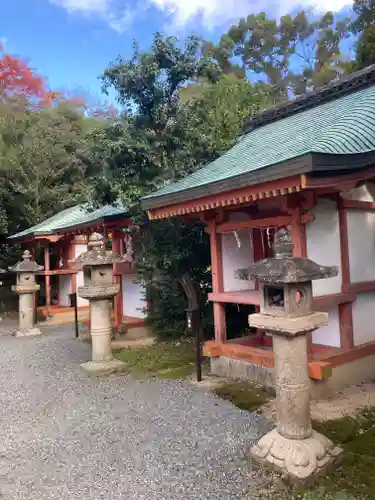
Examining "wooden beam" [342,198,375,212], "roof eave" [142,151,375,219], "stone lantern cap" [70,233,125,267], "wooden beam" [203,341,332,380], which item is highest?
"roof eave" [142,151,375,219]

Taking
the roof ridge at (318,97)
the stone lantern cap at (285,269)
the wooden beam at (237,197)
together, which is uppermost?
the roof ridge at (318,97)

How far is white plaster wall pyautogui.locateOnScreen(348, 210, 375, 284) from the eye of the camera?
6270 mm

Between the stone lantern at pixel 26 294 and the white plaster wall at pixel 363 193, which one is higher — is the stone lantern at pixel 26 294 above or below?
below

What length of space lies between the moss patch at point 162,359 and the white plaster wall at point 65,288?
7.86m

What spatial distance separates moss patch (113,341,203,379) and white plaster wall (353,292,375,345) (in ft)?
9.48

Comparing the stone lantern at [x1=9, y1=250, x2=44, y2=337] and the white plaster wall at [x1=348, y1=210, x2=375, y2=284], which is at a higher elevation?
the white plaster wall at [x1=348, y1=210, x2=375, y2=284]

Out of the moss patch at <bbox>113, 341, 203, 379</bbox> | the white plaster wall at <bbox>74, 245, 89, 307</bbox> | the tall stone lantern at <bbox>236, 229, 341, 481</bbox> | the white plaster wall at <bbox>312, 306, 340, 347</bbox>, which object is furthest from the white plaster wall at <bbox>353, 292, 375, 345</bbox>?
the white plaster wall at <bbox>74, 245, 89, 307</bbox>

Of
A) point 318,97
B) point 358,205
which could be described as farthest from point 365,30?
point 358,205

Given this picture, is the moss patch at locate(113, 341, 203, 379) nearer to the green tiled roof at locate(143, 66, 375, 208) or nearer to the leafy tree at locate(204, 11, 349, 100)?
the green tiled roof at locate(143, 66, 375, 208)

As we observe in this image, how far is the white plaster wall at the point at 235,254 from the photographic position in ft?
24.0

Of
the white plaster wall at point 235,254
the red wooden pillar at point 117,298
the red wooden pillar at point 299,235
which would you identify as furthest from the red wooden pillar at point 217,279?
the red wooden pillar at point 117,298

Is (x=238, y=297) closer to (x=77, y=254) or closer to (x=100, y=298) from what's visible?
(x=100, y=298)

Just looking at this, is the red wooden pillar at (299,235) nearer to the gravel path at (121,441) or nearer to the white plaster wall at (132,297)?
the gravel path at (121,441)

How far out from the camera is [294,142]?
639 cm
